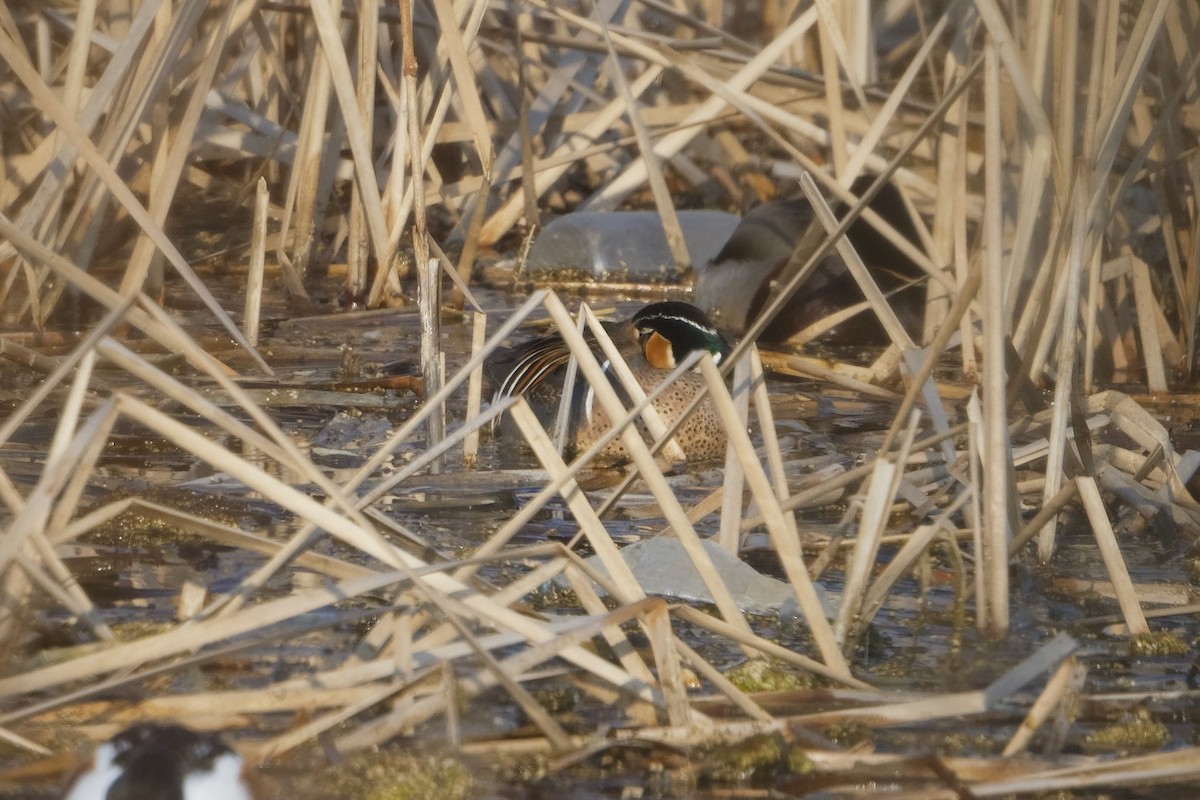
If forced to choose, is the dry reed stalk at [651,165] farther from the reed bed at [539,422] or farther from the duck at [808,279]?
the duck at [808,279]

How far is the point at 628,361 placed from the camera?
5434 millimetres

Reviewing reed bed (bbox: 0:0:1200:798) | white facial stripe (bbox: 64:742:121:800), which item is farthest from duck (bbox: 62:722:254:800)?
reed bed (bbox: 0:0:1200:798)

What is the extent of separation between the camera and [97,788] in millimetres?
1961

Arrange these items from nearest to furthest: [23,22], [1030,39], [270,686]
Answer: [270,686], [1030,39], [23,22]

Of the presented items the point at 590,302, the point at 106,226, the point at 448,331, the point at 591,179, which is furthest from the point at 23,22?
the point at 591,179

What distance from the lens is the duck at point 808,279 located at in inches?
252

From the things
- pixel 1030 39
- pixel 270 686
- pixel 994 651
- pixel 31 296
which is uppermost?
pixel 1030 39

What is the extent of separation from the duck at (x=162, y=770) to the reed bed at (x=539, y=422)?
0.77 ft

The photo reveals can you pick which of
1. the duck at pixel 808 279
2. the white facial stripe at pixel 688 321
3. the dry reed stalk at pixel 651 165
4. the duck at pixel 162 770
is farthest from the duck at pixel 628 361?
the duck at pixel 162 770

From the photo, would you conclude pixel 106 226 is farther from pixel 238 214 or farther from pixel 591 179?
pixel 591 179

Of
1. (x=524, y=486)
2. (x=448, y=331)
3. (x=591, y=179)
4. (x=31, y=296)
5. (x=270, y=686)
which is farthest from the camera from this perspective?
(x=591, y=179)

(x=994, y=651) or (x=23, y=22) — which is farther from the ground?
(x=23, y=22)

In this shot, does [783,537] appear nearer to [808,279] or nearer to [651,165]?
[651,165]

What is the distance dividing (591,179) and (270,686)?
19.0 feet
